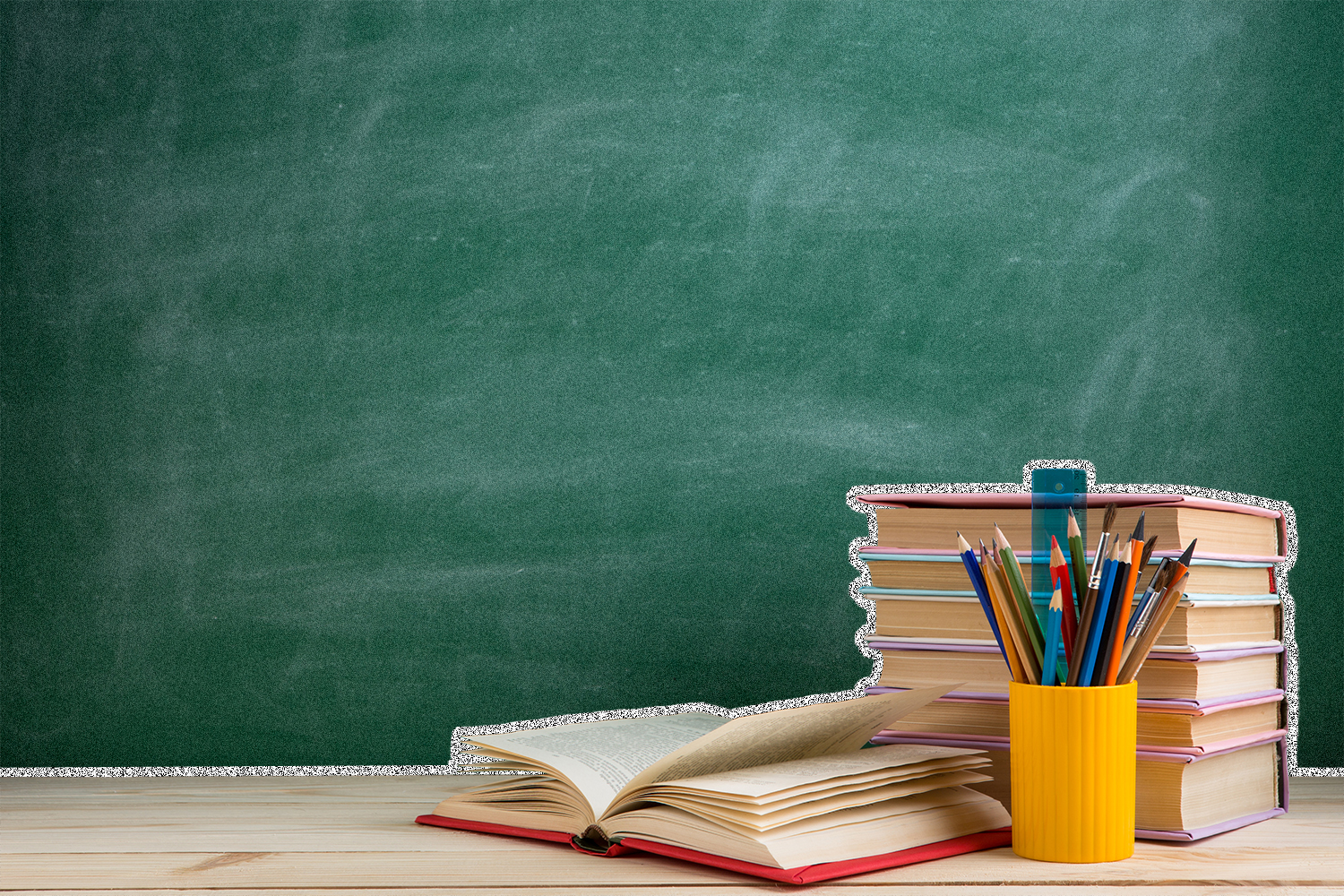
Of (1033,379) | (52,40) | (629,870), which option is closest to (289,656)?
(629,870)

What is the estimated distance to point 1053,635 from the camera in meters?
0.70

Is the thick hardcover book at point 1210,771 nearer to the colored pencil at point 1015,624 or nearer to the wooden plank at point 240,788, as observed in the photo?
the colored pencil at point 1015,624

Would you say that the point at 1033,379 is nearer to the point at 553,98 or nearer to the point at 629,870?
the point at 553,98

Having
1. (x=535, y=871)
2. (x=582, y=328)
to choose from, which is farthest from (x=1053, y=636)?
(x=582, y=328)

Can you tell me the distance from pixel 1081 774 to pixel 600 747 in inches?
12.6

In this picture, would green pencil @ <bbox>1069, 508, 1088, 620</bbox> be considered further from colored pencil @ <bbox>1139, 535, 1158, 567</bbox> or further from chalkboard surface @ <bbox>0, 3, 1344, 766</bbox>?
chalkboard surface @ <bbox>0, 3, 1344, 766</bbox>

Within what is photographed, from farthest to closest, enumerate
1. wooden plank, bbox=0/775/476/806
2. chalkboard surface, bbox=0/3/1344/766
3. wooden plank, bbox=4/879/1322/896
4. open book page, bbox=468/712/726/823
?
chalkboard surface, bbox=0/3/1344/766 < wooden plank, bbox=0/775/476/806 < open book page, bbox=468/712/726/823 < wooden plank, bbox=4/879/1322/896

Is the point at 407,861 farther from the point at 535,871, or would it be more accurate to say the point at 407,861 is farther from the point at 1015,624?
the point at 1015,624

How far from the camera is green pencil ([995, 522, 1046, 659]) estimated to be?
2.35 ft

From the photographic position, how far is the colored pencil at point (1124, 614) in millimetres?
701

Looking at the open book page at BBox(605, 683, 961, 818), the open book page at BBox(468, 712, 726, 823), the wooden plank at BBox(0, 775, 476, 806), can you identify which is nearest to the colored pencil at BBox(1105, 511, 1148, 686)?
the open book page at BBox(605, 683, 961, 818)

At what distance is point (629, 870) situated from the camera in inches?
27.2

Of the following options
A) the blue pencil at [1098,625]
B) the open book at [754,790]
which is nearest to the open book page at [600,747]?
the open book at [754,790]

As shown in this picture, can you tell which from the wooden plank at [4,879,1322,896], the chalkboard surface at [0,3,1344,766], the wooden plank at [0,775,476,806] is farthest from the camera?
the chalkboard surface at [0,3,1344,766]
